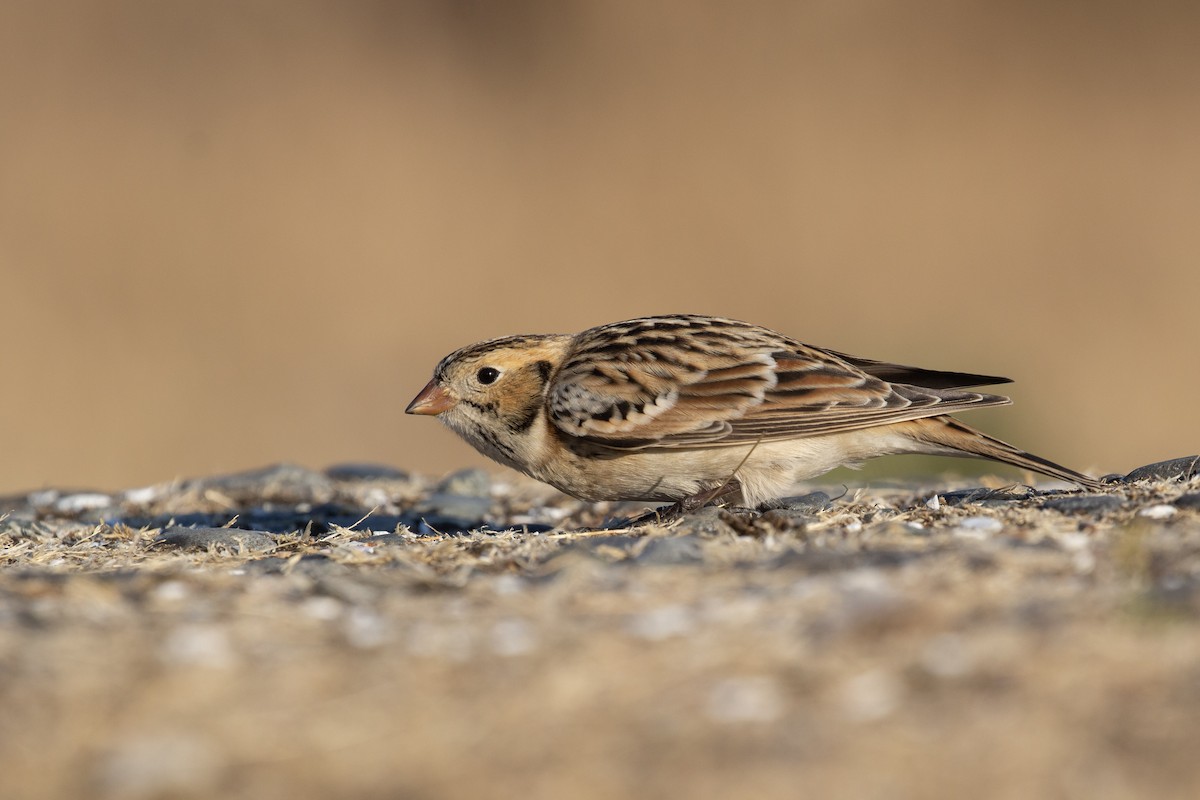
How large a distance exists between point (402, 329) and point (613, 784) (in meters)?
12.3

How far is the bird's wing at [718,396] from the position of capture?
593cm

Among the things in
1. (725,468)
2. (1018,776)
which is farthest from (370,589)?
(725,468)

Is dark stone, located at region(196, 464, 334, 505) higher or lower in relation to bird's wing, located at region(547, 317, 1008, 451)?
lower

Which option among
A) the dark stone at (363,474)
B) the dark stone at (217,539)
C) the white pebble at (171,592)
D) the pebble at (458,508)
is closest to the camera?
the white pebble at (171,592)

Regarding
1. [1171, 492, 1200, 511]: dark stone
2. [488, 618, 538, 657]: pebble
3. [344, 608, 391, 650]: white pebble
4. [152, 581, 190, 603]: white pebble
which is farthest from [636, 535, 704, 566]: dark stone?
[1171, 492, 1200, 511]: dark stone

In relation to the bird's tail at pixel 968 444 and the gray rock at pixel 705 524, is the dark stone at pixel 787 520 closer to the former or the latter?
the gray rock at pixel 705 524

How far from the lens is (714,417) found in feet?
19.6

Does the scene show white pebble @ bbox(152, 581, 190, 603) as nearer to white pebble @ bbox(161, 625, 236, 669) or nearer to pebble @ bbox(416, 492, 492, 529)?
Result: white pebble @ bbox(161, 625, 236, 669)

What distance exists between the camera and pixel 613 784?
262cm

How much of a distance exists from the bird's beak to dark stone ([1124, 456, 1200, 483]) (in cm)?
299

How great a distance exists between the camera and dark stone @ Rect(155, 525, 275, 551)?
5418 millimetres

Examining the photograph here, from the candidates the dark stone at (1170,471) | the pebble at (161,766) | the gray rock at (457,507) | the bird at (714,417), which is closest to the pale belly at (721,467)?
the bird at (714,417)

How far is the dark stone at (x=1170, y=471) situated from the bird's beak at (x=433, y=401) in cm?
299

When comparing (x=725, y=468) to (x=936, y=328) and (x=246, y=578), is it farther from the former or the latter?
(x=936, y=328)
